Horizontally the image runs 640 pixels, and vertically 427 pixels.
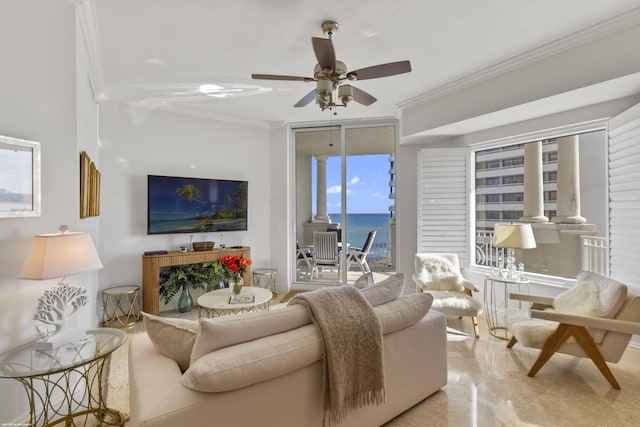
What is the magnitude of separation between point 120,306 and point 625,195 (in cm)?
552

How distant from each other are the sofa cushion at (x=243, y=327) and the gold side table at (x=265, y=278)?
10.6ft

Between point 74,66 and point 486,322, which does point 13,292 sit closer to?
point 74,66

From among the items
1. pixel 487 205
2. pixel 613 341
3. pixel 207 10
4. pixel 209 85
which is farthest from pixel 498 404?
pixel 209 85

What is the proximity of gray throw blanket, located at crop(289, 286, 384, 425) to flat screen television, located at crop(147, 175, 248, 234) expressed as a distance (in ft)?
10.4

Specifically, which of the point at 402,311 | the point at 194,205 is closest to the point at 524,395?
the point at 402,311

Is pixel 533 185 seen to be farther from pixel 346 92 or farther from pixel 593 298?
pixel 346 92

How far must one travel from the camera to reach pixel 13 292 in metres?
1.87

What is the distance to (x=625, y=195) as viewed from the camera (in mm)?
2930

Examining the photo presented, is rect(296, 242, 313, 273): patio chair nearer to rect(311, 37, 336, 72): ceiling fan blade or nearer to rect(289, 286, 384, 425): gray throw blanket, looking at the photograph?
rect(311, 37, 336, 72): ceiling fan blade

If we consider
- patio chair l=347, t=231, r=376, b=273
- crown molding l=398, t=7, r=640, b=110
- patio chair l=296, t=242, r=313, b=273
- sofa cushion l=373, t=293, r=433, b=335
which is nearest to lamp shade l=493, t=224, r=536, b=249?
crown molding l=398, t=7, r=640, b=110

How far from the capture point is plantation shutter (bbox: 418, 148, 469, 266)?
440 cm

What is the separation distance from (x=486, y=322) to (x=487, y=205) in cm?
152

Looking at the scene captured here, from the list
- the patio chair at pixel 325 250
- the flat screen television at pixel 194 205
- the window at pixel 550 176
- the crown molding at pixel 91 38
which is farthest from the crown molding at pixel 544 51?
the crown molding at pixel 91 38

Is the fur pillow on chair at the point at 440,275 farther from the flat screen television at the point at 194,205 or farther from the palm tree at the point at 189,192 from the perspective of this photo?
the palm tree at the point at 189,192
